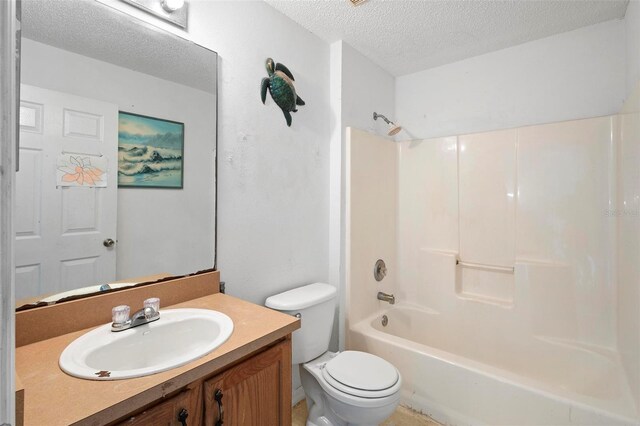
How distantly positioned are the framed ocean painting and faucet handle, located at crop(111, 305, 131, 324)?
455 millimetres

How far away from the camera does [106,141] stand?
1089 millimetres

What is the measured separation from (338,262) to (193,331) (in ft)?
3.68

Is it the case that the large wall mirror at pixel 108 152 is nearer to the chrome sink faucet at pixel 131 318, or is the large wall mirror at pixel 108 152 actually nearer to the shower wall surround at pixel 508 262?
the chrome sink faucet at pixel 131 318

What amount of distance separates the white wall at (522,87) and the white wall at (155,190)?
1843 mm

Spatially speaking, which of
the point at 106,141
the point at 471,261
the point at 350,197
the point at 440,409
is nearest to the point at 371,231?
the point at 350,197

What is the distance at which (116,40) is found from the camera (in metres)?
1.13

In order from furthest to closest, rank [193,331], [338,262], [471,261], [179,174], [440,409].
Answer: [471,261] → [338,262] → [440,409] → [179,174] → [193,331]

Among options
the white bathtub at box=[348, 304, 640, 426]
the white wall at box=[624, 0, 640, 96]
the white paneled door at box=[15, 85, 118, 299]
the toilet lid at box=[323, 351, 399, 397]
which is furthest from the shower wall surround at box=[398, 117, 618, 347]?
the white paneled door at box=[15, 85, 118, 299]

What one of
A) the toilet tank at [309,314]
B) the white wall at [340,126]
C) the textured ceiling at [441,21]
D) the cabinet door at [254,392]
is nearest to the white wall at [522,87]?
the textured ceiling at [441,21]

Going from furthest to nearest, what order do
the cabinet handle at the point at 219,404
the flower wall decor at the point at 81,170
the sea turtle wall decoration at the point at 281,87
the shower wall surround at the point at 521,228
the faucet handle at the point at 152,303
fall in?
the shower wall surround at the point at 521,228 < the sea turtle wall decoration at the point at 281,87 < the faucet handle at the point at 152,303 < the flower wall decor at the point at 81,170 < the cabinet handle at the point at 219,404

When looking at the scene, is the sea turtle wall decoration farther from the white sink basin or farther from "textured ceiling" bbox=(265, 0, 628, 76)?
the white sink basin

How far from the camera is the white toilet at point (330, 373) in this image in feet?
4.39

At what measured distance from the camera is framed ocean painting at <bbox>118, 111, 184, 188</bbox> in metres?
1.15

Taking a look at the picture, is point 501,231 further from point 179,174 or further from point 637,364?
point 179,174
